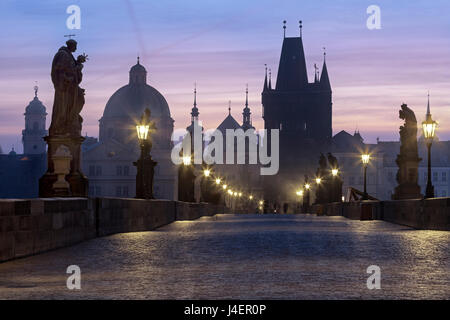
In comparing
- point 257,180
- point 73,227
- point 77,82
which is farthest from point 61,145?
point 257,180

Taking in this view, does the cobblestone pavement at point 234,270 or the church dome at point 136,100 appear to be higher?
the church dome at point 136,100

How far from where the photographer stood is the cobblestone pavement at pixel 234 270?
8.19 m

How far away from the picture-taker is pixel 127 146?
144500 mm

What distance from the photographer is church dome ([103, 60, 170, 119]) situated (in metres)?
156

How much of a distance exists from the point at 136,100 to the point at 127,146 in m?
15.3

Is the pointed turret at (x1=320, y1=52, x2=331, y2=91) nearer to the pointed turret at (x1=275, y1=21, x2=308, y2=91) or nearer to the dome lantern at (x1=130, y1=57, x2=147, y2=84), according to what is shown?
the pointed turret at (x1=275, y1=21, x2=308, y2=91)

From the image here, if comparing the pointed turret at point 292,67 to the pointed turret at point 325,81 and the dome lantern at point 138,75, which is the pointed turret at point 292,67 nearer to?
the pointed turret at point 325,81

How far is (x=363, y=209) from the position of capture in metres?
33.3

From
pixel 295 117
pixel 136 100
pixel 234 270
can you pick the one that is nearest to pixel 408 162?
pixel 234 270

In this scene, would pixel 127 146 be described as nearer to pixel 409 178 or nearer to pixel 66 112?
pixel 409 178

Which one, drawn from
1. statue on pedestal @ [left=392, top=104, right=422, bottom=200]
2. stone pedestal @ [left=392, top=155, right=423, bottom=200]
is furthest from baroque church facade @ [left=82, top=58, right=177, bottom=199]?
stone pedestal @ [left=392, top=155, right=423, bottom=200]

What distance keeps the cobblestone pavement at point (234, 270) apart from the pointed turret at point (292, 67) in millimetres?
146555

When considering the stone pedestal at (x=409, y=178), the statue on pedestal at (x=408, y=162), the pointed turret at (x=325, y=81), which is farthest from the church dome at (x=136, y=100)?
the stone pedestal at (x=409, y=178)
